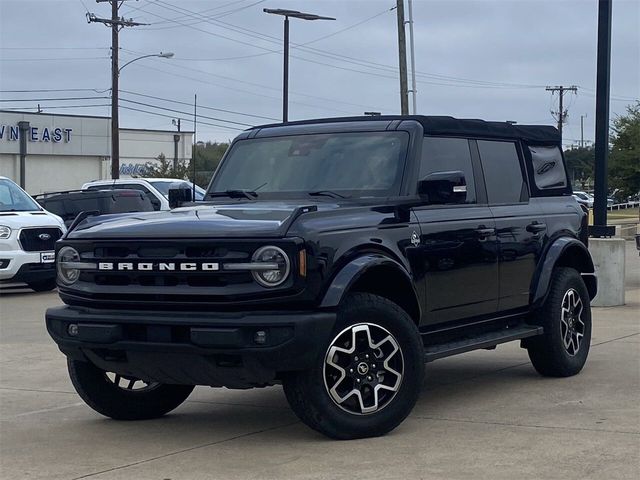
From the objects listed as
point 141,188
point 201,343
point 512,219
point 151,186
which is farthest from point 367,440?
point 151,186

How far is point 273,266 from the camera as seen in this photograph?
6312 mm

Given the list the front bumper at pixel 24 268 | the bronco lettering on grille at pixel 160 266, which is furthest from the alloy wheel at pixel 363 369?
the front bumper at pixel 24 268

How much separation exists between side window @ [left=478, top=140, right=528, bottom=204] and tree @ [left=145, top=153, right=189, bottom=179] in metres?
45.0

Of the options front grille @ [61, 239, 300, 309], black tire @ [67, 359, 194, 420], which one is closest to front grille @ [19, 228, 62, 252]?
black tire @ [67, 359, 194, 420]

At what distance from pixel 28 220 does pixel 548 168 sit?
10.2m

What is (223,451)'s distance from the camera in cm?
655

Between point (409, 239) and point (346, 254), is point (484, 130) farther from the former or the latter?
point (346, 254)

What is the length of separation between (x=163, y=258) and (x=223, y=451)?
3.79 ft

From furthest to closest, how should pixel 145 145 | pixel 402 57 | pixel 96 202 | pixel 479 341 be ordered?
pixel 145 145 → pixel 402 57 → pixel 96 202 → pixel 479 341

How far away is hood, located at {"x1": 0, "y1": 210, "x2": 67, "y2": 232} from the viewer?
684 inches

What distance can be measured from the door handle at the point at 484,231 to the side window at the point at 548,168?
4.19 ft

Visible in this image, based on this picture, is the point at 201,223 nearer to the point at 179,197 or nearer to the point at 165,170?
the point at 179,197

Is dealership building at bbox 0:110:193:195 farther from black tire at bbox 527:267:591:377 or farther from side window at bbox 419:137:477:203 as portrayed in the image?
side window at bbox 419:137:477:203

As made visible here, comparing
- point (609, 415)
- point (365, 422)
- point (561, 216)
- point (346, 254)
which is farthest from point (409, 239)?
point (561, 216)
